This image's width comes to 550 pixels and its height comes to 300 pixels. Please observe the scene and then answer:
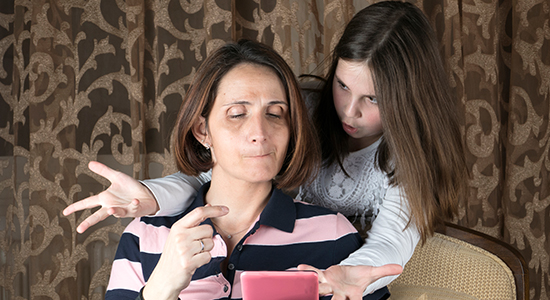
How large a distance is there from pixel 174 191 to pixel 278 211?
0.30 m

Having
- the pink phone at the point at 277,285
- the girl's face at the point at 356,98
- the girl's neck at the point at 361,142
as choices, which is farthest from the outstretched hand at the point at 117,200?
the girl's neck at the point at 361,142

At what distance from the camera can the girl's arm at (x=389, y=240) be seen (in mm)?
1134

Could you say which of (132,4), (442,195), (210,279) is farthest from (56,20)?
(442,195)

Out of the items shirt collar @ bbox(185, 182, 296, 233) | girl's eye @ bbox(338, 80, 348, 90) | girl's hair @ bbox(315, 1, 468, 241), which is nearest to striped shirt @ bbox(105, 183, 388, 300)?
shirt collar @ bbox(185, 182, 296, 233)

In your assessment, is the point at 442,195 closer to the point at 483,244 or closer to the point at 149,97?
the point at 483,244

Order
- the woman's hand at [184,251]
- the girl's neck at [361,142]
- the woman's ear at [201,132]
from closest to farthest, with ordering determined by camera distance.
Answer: the woman's hand at [184,251], the woman's ear at [201,132], the girl's neck at [361,142]

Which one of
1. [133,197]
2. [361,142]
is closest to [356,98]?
[361,142]

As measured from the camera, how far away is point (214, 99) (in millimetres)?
1224

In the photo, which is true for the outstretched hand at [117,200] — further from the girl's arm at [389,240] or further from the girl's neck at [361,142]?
the girl's neck at [361,142]

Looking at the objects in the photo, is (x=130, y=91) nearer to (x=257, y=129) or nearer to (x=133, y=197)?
(x=133, y=197)

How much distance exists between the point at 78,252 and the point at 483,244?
183 cm

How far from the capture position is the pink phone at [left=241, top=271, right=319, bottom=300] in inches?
27.3

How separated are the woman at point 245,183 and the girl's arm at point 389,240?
0.07 meters

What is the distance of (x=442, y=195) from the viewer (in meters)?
1.41
